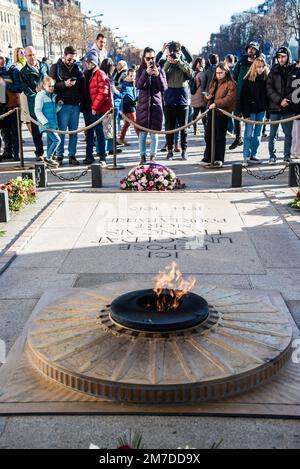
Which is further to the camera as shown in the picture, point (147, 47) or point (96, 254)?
point (147, 47)

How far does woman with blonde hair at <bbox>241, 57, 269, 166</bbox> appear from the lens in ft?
35.1

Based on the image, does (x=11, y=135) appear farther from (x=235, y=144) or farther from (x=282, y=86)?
(x=282, y=86)

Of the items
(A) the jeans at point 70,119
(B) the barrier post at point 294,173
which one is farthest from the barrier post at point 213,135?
(A) the jeans at point 70,119

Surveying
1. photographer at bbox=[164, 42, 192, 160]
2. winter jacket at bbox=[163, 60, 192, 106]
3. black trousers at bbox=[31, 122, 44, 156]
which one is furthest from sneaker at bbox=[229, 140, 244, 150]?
black trousers at bbox=[31, 122, 44, 156]

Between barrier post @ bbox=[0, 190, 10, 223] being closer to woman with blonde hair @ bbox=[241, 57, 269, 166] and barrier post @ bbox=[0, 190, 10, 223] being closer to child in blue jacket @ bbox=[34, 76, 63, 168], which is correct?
child in blue jacket @ bbox=[34, 76, 63, 168]

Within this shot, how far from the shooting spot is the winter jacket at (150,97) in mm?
10656

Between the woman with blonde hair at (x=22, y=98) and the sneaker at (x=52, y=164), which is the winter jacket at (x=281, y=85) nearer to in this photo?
the sneaker at (x=52, y=164)

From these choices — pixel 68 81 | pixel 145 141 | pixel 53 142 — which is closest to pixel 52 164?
pixel 53 142

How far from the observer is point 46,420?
3.05 m

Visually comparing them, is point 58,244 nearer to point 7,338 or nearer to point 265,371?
point 7,338

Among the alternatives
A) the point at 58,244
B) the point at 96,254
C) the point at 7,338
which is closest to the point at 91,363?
the point at 7,338

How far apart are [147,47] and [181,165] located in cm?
232

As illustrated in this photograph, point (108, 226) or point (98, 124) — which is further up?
point (98, 124)
